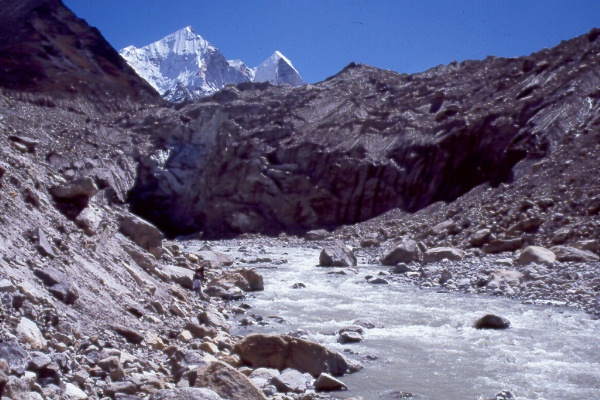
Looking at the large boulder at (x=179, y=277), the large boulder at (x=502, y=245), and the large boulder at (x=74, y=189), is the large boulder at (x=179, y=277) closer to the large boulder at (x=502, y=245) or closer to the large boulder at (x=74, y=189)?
the large boulder at (x=74, y=189)

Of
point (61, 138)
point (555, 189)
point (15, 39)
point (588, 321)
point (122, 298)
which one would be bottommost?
point (122, 298)

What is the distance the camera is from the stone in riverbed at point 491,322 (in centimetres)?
1126

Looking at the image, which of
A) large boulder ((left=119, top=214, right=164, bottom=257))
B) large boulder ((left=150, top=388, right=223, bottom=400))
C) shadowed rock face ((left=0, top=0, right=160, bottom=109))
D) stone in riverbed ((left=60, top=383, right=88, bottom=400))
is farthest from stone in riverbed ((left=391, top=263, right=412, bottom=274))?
shadowed rock face ((left=0, top=0, right=160, bottom=109))

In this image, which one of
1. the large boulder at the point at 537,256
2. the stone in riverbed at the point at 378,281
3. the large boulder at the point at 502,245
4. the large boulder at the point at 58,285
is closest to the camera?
the large boulder at the point at 58,285

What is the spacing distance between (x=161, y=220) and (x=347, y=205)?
15531 millimetres

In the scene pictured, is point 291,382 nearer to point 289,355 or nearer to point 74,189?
point 289,355

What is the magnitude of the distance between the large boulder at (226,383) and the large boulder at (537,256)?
45.9 feet

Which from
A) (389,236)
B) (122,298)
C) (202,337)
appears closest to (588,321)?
(202,337)

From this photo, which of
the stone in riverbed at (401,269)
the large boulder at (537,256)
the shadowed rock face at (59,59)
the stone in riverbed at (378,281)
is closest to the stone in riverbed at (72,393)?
the stone in riverbed at (378,281)

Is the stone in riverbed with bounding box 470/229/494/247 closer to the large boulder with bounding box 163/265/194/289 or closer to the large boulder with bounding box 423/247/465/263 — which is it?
the large boulder with bounding box 423/247/465/263

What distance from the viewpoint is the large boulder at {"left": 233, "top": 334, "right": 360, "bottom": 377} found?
7938 millimetres

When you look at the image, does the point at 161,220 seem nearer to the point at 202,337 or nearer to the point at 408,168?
the point at 408,168

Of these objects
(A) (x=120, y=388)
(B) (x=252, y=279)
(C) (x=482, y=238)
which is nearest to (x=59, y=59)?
(C) (x=482, y=238)

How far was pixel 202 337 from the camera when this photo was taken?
918 centimetres
